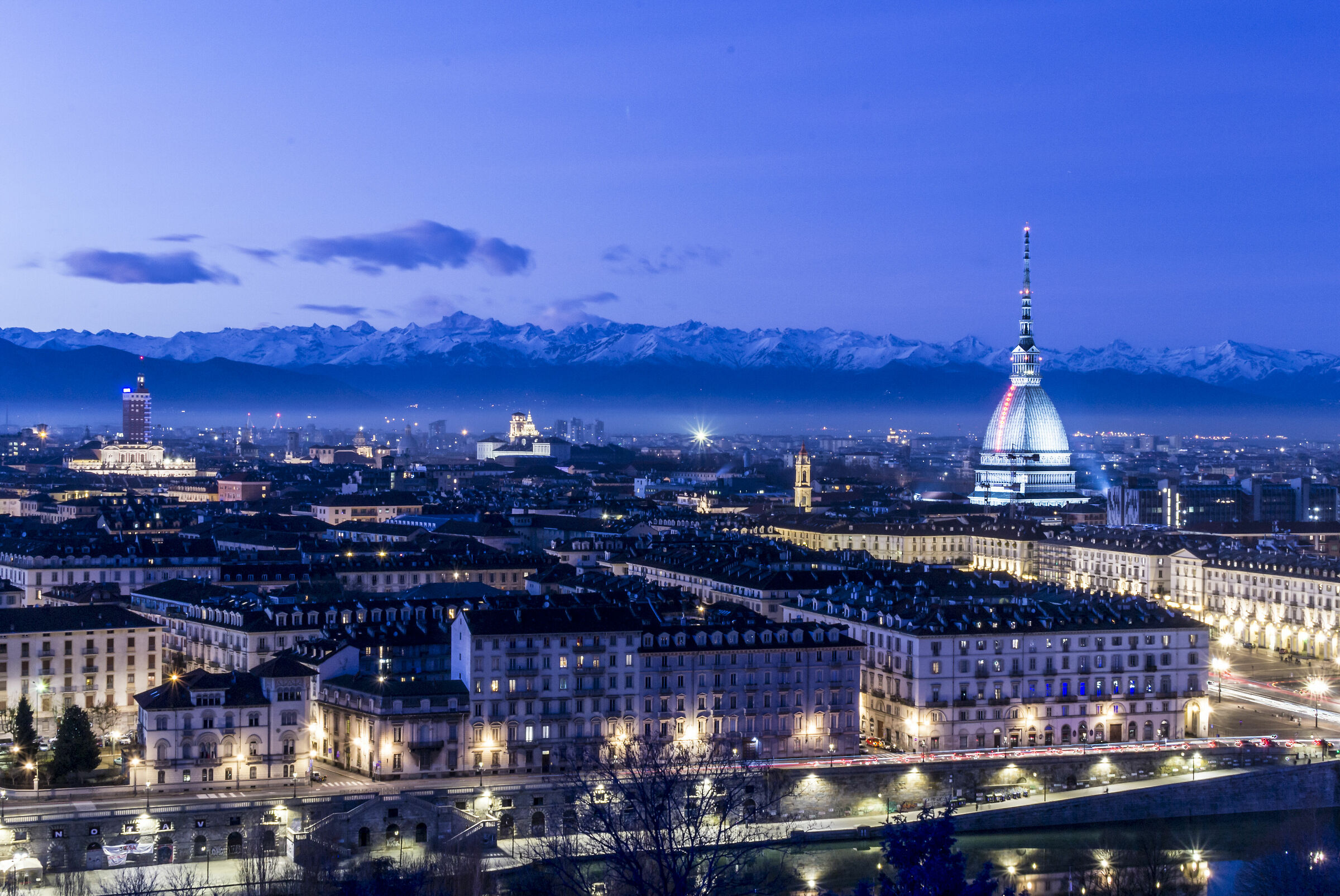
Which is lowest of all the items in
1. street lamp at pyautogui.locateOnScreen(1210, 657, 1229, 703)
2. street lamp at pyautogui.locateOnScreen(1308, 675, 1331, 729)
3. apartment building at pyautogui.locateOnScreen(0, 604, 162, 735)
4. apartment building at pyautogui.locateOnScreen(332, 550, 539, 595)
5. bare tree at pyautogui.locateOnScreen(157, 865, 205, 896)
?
bare tree at pyautogui.locateOnScreen(157, 865, 205, 896)

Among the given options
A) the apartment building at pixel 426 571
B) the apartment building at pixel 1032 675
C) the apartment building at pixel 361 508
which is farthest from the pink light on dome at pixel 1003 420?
the apartment building at pixel 1032 675

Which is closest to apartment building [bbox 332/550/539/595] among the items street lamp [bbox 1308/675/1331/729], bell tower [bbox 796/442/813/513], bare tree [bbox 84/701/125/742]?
bare tree [bbox 84/701/125/742]

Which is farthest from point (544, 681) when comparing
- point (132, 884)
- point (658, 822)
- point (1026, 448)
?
point (1026, 448)

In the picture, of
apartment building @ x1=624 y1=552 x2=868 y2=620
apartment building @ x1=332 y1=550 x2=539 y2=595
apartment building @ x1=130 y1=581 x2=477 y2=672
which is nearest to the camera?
apartment building @ x1=130 y1=581 x2=477 y2=672

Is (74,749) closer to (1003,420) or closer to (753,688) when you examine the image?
(753,688)

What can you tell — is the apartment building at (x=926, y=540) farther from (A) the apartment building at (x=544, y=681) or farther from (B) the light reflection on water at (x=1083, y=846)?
Result: (B) the light reflection on water at (x=1083, y=846)

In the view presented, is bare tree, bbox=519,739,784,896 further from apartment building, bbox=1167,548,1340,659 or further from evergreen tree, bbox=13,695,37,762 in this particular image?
apartment building, bbox=1167,548,1340,659
